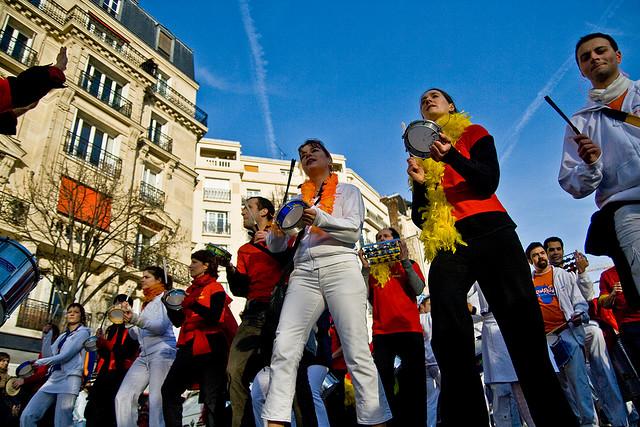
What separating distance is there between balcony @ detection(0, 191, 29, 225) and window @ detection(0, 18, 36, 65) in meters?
7.71

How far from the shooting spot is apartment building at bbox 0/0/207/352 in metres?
16.9

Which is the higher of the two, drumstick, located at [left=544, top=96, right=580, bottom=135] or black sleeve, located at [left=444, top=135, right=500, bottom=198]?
drumstick, located at [left=544, top=96, right=580, bottom=135]

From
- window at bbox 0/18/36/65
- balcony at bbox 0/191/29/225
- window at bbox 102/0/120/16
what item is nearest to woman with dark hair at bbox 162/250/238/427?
balcony at bbox 0/191/29/225

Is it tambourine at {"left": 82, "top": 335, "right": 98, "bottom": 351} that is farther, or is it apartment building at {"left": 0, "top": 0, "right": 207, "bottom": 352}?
apartment building at {"left": 0, "top": 0, "right": 207, "bottom": 352}

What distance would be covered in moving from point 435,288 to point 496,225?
0.55 m

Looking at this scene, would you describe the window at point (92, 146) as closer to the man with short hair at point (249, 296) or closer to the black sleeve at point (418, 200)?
the man with short hair at point (249, 296)

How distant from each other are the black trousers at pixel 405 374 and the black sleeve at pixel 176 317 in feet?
7.81

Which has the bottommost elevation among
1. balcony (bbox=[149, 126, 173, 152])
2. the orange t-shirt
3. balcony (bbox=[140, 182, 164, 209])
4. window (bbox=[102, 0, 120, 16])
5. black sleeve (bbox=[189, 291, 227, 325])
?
the orange t-shirt

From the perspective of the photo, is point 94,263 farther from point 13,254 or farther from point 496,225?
point 496,225

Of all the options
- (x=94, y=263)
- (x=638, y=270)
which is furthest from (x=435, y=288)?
(x=94, y=263)

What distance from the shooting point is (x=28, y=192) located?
17.3m

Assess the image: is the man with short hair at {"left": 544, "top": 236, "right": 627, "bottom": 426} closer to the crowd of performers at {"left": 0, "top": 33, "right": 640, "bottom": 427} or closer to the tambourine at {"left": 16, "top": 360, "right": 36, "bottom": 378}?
the crowd of performers at {"left": 0, "top": 33, "right": 640, "bottom": 427}

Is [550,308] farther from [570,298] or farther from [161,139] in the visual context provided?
[161,139]

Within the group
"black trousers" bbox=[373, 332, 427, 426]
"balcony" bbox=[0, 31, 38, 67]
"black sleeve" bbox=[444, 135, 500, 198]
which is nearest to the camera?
"black sleeve" bbox=[444, 135, 500, 198]
